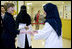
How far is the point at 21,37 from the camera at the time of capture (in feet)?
13.0

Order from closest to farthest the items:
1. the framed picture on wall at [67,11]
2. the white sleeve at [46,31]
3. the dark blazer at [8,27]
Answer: the white sleeve at [46,31] < the dark blazer at [8,27] < the framed picture on wall at [67,11]

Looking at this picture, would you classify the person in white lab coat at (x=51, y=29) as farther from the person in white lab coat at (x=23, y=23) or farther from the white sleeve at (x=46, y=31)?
the person in white lab coat at (x=23, y=23)

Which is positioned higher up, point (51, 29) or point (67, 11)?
point (51, 29)

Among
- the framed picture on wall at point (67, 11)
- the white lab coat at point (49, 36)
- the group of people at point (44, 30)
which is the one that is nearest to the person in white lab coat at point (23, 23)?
the group of people at point (44, 30)

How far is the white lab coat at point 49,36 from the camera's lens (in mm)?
2305

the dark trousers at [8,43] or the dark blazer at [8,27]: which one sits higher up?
the dark blazer at [8,27]

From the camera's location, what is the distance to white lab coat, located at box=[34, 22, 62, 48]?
2305 millimetres

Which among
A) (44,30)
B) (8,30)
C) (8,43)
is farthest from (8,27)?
(44,30)

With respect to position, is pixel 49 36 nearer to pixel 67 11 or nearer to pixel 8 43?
pixel 8 43

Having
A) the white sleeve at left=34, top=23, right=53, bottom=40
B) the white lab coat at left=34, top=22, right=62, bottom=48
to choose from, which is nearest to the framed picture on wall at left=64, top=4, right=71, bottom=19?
the white lab coat at left=34, top=22, right=62, bottom=48

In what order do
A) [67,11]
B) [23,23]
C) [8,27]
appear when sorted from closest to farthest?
[8,27] → [23,23] → [67,11]

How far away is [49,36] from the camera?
93.1 inches

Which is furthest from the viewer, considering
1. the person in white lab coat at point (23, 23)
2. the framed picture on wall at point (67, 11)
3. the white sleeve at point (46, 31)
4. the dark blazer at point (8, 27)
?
the framed picture on wall at point (67, 11)

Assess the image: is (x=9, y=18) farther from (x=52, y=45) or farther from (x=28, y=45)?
(x=28, y=45)
